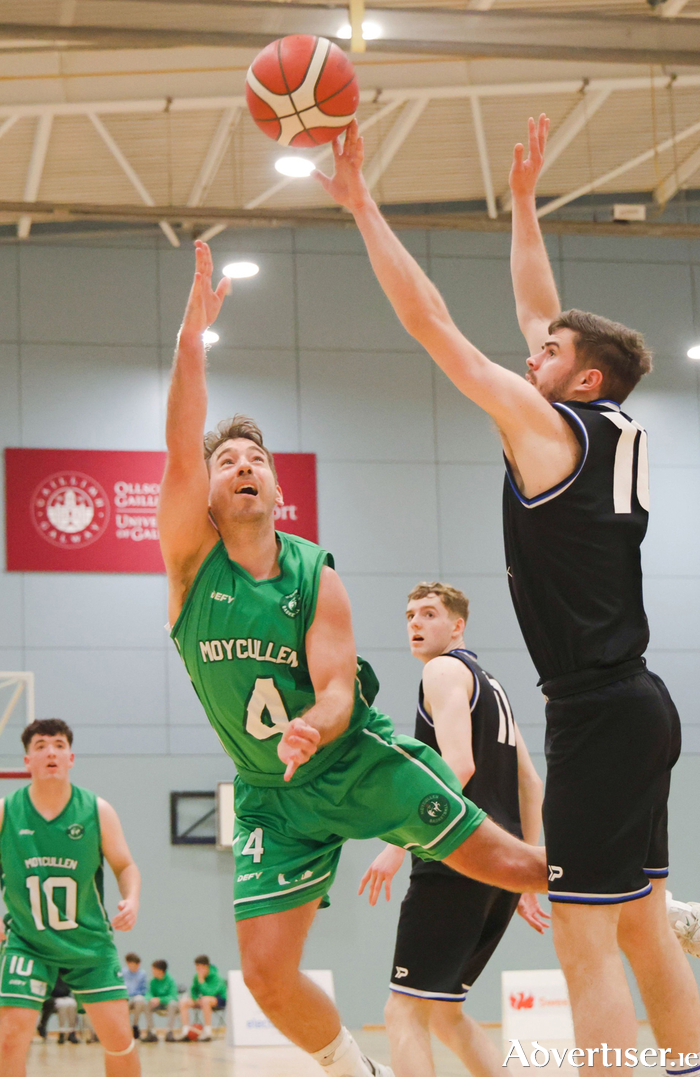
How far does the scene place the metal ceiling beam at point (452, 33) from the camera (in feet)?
42.3

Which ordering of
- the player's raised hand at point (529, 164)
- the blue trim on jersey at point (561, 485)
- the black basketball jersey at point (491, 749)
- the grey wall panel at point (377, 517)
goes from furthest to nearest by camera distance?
the grey wall panel at point (377, 517) → the black basketball jersey at point (491, 749) → the player's raised hand at point (529, 164) → the blue trim on jersey at point (561, 485)

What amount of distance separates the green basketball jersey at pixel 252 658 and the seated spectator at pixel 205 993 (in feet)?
40.1

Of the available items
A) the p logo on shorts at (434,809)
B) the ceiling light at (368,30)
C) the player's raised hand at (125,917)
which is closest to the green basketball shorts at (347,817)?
the p logo on shorts at (434,809)

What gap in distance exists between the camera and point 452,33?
13469 millimetres

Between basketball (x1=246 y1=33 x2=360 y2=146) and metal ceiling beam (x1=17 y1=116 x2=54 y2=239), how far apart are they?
10.1 metres

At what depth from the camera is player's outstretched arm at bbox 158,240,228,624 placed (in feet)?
15.5

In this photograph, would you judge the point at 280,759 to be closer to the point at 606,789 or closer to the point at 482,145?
the point at 606,789

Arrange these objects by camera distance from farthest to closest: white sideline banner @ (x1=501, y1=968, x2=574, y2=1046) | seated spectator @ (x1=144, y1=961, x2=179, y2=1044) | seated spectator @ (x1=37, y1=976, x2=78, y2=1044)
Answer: seated spectator @ (x1=144, y1=961, x2=179, y2=1044)
seated spectator @ (x1=37, y1=976, x2=78, y2=1044)
white sideline banner @ (x1=501, y1=968, x2=574, y2=1046)

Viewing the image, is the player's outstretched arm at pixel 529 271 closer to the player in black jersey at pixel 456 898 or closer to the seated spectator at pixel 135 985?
the player in black jersey at pixel 456 898

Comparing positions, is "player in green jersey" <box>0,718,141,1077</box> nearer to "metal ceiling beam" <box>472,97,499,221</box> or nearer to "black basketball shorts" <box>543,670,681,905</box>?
"black basketball shorts" <box>543,670,681,905</box>

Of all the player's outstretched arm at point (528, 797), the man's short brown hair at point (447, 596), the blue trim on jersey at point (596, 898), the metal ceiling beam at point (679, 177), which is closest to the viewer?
the blue trim on jersey at point (596, 898)

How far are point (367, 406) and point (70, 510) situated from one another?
502 centimetres

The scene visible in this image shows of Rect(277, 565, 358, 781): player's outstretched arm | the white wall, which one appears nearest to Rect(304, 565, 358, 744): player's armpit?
Rect(277, 565, 358, 781): player's outstretched arm

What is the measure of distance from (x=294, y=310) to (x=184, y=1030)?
11.0 m
